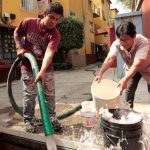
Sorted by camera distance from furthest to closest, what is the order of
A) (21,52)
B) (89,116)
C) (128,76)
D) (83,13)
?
1. (83,13)
2. (89,116)
3. (21,52)
4. (128,76)

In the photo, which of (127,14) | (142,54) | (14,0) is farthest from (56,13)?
(14,0)

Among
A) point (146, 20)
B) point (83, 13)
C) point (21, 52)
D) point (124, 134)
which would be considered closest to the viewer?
point (124, 134)

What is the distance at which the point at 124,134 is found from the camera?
2686 millimetres

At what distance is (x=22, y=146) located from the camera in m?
3.56

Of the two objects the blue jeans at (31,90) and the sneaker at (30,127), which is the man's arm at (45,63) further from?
the sneaker at (30,127)

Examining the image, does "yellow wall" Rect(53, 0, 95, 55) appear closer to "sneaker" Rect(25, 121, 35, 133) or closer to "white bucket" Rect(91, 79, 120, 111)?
"sneaker" Rect(25, 121, 35, 133)

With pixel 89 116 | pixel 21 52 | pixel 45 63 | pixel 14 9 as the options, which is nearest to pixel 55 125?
pixel 89 116

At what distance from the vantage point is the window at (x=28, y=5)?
50.6ft

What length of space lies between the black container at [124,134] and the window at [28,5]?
13.6 metres

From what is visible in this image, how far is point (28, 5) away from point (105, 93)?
44.3 feet

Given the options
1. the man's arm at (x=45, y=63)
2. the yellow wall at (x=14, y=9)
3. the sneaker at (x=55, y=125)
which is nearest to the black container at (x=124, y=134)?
the man's arm at (x=45, y=63)

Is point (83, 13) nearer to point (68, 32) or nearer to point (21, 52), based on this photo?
point (68, 32)

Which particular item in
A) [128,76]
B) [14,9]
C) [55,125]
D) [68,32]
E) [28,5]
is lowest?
[55,125]

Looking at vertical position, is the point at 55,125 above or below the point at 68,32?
below
